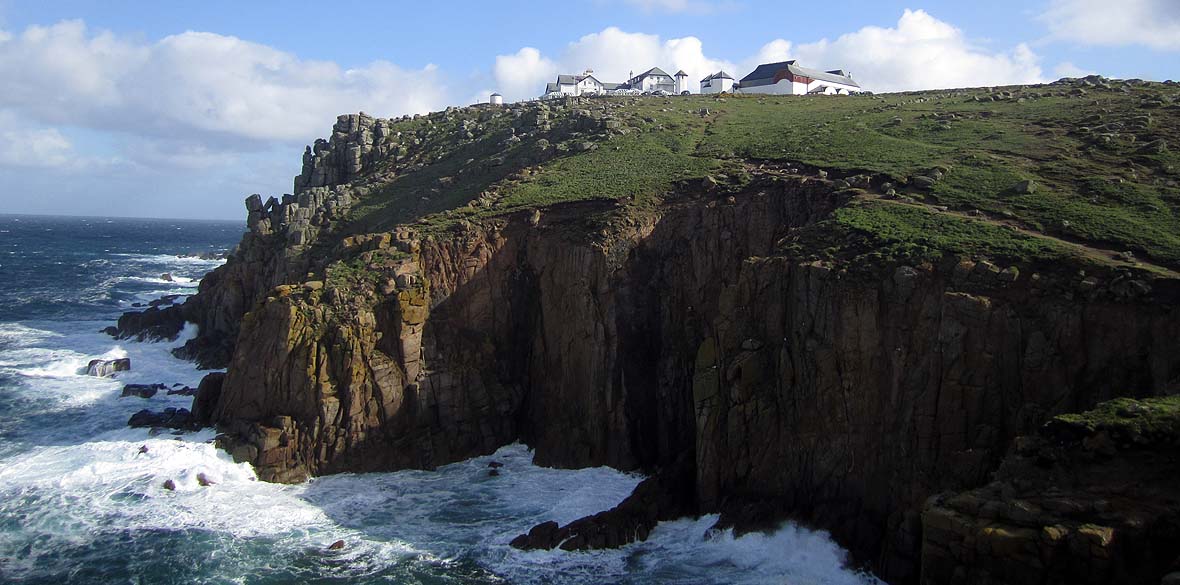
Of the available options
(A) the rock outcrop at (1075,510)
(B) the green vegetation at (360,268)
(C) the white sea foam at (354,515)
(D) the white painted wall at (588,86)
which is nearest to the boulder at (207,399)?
(C) the white sea foam at (354,515)

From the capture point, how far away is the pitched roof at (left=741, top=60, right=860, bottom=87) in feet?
278

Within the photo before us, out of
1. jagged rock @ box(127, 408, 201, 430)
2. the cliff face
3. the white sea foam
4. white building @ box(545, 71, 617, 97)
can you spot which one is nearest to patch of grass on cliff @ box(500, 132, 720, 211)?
the cliff face

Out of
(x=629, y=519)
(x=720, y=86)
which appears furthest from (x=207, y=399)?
(x=720, y=86)

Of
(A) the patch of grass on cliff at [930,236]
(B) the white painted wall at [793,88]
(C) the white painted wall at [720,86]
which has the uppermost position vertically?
(C) the white painted wall at [720,86]

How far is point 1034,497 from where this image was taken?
21672mm

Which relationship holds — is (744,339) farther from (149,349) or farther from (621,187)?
(149,349)

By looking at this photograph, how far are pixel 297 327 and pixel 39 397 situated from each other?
20.5 meters

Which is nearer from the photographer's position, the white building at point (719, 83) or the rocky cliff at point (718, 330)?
the rocky cliff at point (718, 330)

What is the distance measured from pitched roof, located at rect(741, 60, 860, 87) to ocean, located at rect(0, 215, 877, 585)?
192 ft

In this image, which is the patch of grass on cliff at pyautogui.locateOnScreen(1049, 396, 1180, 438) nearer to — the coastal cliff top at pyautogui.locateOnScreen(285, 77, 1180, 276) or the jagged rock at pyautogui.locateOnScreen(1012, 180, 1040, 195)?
the coastal cliff top at pyautogui.locateOnScreen(285, 77, 1180, 276)

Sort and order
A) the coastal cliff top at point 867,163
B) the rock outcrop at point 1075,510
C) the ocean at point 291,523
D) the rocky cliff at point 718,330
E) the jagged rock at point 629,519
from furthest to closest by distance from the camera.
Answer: the coastal cliff top at point 867,163 < the jagged rock at point 629,519 < the ocean at point 291,523 < the rocky cliff at point 718,330 < the rock outcrop at point 1075,510

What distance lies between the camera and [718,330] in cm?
3353

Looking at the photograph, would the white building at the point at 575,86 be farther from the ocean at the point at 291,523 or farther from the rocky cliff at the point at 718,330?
the ocean at the point at 291,523

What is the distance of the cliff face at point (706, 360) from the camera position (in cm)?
2712
